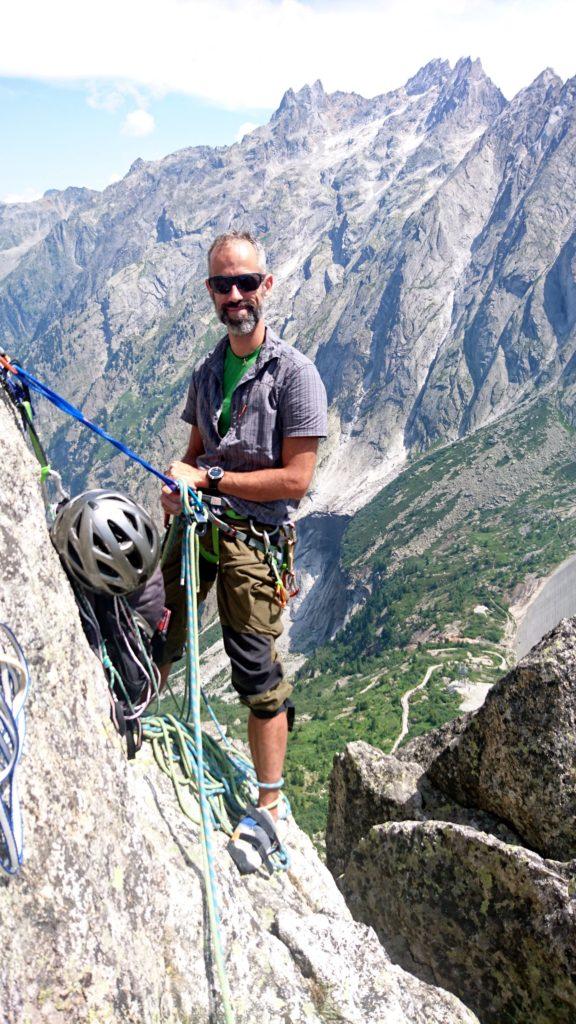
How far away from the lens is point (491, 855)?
8.53 meters

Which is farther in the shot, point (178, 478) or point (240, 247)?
point (178, 478)

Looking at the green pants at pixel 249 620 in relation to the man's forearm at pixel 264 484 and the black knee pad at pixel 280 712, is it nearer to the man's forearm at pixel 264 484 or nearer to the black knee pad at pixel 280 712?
the black knee pad at pixel 280 712

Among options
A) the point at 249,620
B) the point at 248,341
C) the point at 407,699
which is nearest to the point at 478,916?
the point at 249,620

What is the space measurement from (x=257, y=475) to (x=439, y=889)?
598 centimetres

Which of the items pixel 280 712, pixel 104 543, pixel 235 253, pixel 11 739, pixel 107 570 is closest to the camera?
pixel 11 739

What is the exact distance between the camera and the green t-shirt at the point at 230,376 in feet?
27.0

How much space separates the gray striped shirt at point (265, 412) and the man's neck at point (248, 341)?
11 centimetres

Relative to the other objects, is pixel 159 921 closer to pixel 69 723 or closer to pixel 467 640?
pixel 69 723

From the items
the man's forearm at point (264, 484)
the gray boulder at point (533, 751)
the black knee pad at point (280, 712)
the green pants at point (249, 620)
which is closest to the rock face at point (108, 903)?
the black knee pad at point (280, 712)

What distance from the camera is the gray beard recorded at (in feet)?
26.1

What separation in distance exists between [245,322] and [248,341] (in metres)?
0.26

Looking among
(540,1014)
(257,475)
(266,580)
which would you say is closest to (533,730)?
(540,1014)

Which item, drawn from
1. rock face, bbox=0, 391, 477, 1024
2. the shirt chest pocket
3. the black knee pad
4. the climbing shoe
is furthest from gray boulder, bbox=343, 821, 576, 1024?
the shirt chest pocket

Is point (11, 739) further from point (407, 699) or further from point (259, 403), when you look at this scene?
point (407, 699)
